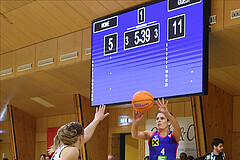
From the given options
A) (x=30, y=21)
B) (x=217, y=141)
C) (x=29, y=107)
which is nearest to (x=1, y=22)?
(x=30, y=21)

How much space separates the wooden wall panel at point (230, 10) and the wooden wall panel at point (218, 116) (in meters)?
2.41

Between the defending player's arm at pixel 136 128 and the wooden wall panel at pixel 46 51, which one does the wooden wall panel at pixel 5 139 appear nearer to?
the wooden wall panel at pixel 46 51

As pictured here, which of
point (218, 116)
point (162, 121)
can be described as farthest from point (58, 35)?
point (162, 121)

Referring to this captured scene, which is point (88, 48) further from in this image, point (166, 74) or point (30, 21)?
point (166, 74)

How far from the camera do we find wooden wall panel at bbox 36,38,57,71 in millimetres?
12297

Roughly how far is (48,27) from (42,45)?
2.92ft

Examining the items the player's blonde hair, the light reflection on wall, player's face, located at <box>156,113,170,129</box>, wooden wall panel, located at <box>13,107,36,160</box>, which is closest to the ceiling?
wooden wall panel, located at <box>13,107,36,160</box>

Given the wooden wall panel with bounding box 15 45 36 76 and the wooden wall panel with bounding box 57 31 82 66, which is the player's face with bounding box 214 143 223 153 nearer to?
the wooden wall panel with bounding box 57 31 82 66

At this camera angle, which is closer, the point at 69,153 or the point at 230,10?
the point at 69,153

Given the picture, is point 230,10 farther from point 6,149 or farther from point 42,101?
point 6,149

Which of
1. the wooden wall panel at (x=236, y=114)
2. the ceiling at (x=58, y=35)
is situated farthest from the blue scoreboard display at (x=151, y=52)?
the wooden wall panel at (x=236, y=114)

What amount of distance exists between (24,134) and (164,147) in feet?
38.4

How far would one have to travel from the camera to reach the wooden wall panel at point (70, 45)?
1148 centimetres

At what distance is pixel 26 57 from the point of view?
43.6 ft
